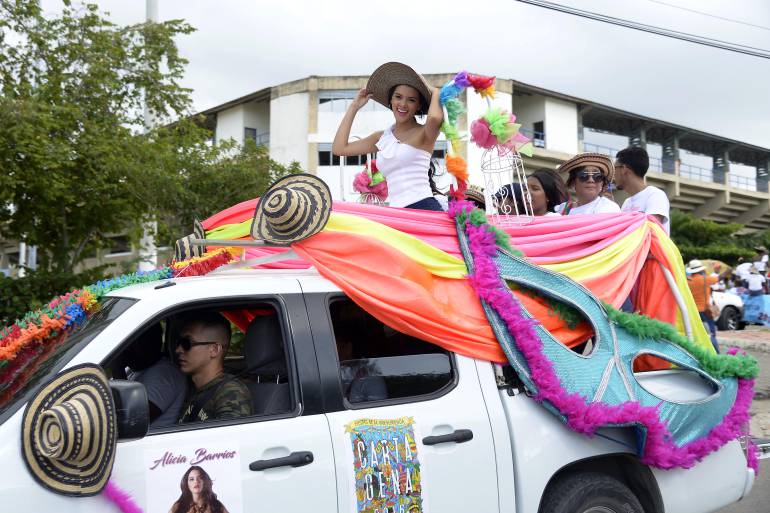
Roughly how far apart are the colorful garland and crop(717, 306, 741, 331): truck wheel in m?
15.0

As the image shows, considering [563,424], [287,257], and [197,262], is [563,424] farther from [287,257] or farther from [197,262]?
[197,262]

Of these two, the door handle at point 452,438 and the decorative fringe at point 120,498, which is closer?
the decorative fringe at point 120,498

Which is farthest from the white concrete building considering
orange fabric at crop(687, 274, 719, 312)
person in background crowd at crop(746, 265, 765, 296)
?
orange fabric at crop(687, 274, 719, 312)

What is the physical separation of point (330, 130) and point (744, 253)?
20.3 metres

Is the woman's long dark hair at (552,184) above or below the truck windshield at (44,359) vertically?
above

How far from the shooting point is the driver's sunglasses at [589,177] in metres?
5.50

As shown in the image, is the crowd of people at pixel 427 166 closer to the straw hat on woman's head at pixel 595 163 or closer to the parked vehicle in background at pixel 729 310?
the straw hat on woman's head at pixel 595 163

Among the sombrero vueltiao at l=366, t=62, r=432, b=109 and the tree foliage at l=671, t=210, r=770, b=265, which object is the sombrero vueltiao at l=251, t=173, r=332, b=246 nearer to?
the sombrero vueltiao at l=366, t=62, r=432, b=109

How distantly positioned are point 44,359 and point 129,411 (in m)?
0.63

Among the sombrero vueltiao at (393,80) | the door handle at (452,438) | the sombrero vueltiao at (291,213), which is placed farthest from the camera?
the sombrero vueltiao at (393,80)

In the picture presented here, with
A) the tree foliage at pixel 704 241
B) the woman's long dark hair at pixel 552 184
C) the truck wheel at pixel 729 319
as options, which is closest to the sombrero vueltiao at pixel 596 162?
the woman's long dark hair at pixel 552 184

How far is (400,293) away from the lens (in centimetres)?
328

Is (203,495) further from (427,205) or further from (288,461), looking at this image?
(427,205)

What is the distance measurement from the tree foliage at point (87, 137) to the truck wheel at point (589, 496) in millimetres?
8907
